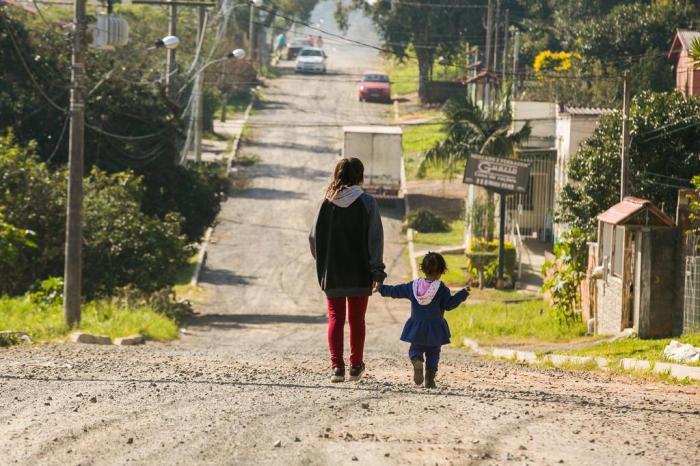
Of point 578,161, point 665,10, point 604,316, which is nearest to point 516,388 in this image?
point 604,316

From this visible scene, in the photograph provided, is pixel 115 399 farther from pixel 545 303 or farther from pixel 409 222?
pixel 409 222

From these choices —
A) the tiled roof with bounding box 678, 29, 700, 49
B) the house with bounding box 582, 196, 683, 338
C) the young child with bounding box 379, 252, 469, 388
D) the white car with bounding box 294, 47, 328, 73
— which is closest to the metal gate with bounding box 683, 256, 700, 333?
the house with bounding box 582, 196, 683, 338

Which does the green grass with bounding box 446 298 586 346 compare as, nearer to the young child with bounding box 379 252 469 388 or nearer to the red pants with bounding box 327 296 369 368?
the red pants with bounding box 327 296 369 368

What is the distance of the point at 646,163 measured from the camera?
3484cm

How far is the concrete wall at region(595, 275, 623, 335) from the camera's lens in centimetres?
2681

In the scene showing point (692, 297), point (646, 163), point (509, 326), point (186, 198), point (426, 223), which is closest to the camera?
point (692, 297)

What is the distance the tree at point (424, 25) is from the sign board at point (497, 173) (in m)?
44.5

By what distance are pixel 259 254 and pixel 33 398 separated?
39404 mm

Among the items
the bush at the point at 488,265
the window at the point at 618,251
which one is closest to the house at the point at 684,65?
the bush at the point at 488,265

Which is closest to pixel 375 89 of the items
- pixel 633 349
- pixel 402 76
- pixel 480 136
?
pixel 402 76

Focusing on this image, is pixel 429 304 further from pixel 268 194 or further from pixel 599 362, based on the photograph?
pixel 268 194

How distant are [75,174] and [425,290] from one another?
15.7 metres

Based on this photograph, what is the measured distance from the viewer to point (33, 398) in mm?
10359

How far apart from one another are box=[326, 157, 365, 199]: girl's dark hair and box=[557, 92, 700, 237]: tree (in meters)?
23.1
